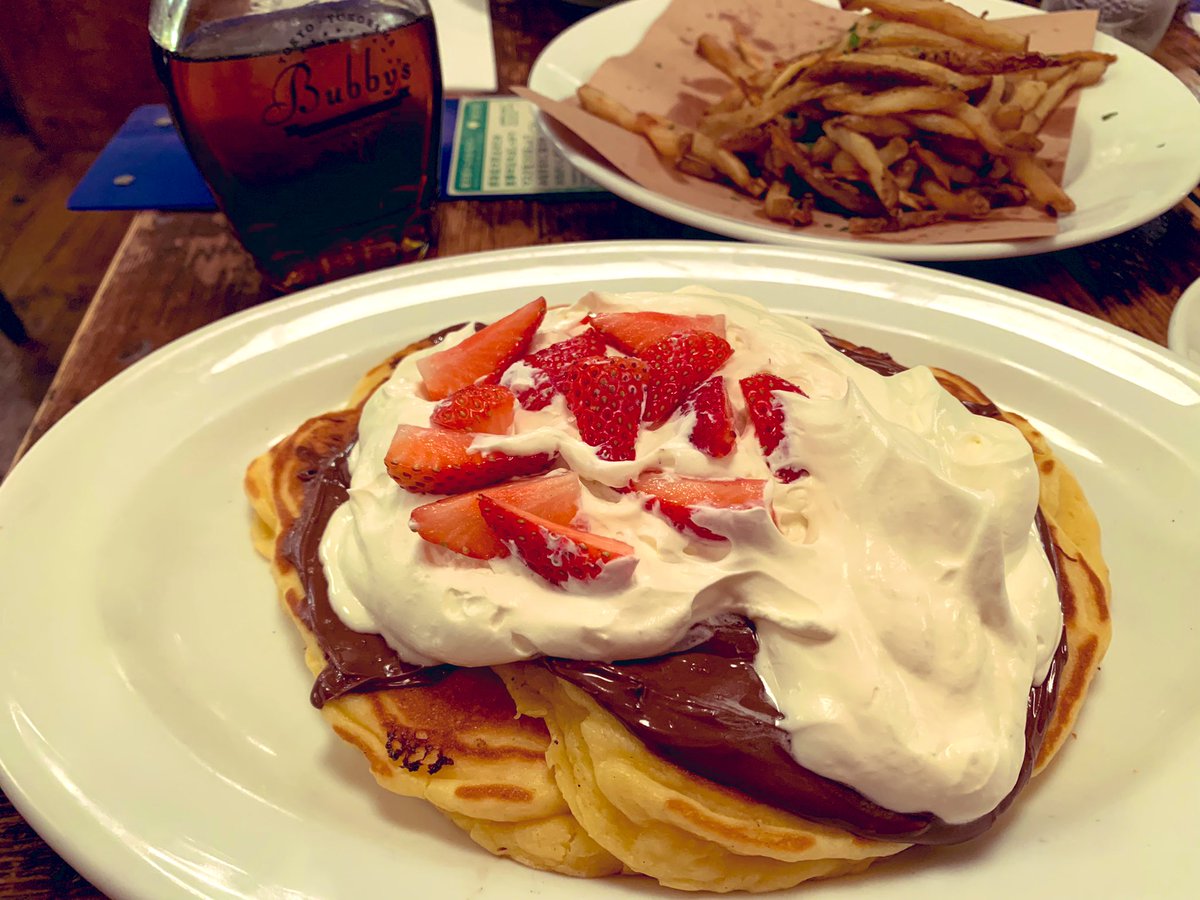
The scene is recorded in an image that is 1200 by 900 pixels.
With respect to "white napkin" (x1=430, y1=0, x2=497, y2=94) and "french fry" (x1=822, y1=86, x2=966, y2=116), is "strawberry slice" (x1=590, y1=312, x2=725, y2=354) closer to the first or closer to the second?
"french fry" (x1=822, y1=86, x2=966, y2=116)

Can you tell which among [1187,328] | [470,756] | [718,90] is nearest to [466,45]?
[718,90]

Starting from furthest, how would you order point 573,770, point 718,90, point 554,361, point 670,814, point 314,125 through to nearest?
1. point 718,90
2. point 314,125
3. point 554,361
4. point 573,770
5. point 670,814

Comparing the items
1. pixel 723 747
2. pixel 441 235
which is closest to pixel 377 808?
pixel 723 747

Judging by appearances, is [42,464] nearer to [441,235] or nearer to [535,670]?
[535,670]

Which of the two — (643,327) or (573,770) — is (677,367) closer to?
(643,327)

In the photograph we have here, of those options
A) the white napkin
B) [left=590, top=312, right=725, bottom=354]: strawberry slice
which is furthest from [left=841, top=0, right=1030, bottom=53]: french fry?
[left=590, top=312, right=725, bottom=354]: strawberry slice

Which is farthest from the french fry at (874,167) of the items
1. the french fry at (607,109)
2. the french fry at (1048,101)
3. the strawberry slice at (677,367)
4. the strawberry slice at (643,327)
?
the strawberry slice at (677,367)
